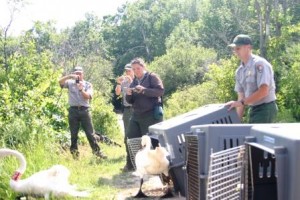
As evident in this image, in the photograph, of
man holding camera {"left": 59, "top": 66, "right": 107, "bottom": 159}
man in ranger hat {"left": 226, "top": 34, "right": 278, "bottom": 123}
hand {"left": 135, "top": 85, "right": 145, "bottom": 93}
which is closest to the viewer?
man in ranger hat {"left": 226, "top": 34, "right": 278, "bottom": 123}

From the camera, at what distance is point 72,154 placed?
25.7ft

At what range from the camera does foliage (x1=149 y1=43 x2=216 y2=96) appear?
95.8 ft

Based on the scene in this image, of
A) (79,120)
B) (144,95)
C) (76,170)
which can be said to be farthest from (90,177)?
(79,120)

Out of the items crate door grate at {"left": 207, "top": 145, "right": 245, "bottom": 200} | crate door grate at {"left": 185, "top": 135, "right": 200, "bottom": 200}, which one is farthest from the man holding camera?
crate door grate at {"left": 207, "top": 145, "right": 245, "bottom": 200}

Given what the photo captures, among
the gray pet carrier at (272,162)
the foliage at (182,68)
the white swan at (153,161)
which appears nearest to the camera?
the gray pet carrier at (272,162)

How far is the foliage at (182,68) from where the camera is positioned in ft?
95.8

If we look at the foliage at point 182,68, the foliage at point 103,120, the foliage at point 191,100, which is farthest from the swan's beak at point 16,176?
the foliage at point 182,68

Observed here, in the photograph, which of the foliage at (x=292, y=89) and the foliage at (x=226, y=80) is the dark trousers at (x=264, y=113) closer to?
the foliage at (x=292, y=89)

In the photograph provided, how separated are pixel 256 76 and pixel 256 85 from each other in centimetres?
9

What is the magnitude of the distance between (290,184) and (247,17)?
32.1 metres

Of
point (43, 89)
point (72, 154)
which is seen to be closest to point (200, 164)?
point (72, 154)

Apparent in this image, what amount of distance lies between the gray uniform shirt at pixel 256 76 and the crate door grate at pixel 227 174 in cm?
172

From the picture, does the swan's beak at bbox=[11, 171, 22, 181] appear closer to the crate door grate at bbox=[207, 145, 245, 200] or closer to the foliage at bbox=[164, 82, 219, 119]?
the crate door grate at bbox=[207, 145, 245, 200]

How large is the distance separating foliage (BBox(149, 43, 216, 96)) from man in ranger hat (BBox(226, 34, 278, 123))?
23.7 metres
